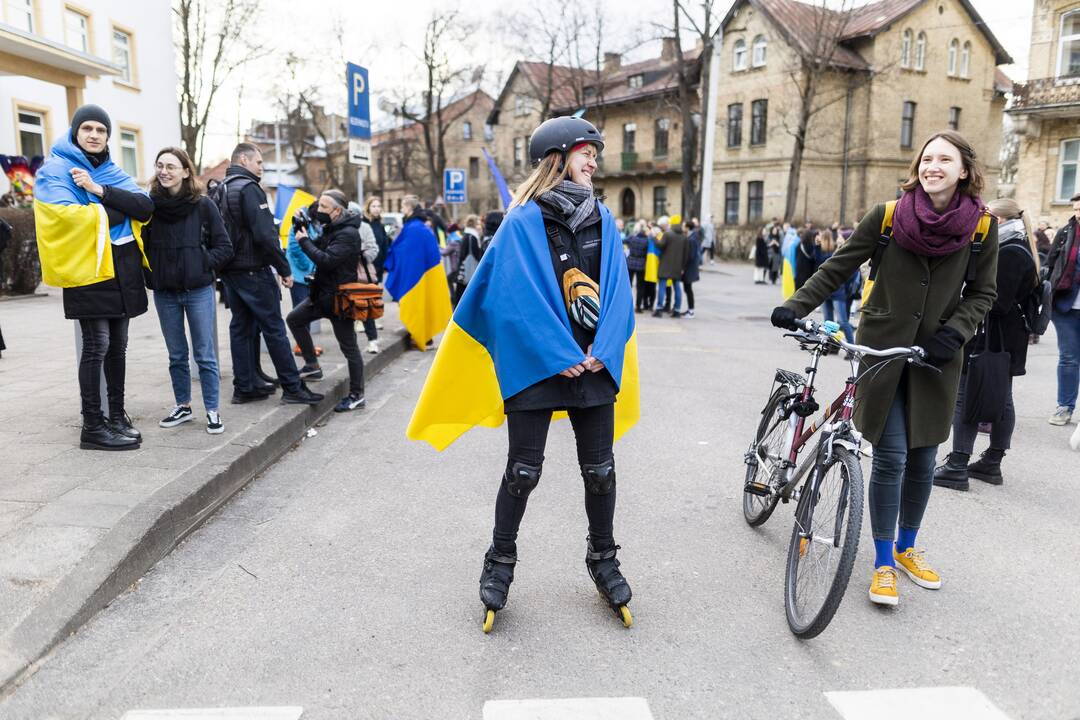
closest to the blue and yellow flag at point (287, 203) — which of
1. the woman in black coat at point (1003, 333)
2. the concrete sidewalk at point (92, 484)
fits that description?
the concrete sidewalk at point (92, 484)

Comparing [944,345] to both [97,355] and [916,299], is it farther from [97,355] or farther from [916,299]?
[97,355]

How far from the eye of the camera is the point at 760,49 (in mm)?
40250

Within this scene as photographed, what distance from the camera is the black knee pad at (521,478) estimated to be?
11.3ft

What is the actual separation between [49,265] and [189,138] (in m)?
34.6

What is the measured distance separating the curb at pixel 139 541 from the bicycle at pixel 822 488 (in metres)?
2.85

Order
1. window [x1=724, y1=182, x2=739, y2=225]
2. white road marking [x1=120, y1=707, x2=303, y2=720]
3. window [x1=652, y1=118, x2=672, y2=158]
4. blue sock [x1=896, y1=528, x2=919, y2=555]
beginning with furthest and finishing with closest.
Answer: window [x1=652, y1=118, x2=672, y2=158], window [x1=724, y1=182, x2=739, y2=225], blue sock [x1=896, y1=528, x2=919, y2=555], white road marking [x1=120, y1=707, x2=303, y2=720]

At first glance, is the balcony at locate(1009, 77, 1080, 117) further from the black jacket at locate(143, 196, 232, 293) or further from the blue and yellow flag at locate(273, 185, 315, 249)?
the black jacket at locate(143, 196, 232, 293)

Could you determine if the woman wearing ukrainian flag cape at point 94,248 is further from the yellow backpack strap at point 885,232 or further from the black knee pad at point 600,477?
the yellow backpack strap at point 885,232

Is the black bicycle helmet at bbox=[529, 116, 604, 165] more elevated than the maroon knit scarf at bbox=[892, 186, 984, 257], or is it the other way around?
the black bicycle helmet at bbox=[529, 116, 604, 165]

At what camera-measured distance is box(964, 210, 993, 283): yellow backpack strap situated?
3.61 metres

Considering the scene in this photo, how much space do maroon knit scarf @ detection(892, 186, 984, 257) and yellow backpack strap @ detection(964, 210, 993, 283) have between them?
0.06 m

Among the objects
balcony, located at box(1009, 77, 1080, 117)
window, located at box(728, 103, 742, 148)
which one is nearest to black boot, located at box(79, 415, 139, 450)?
balcony, located at box(1009, 77, 1080, 117)

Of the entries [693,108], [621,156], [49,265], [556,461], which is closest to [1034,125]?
[693,108]

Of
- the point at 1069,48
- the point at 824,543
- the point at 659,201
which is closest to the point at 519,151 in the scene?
the point at 659,201
